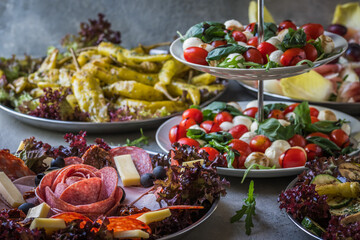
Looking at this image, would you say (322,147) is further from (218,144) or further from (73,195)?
(73,195)

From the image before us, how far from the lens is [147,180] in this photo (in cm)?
141

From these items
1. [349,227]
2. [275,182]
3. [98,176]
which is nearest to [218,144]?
[275,182]

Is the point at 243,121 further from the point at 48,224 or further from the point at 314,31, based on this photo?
the point at 48,224

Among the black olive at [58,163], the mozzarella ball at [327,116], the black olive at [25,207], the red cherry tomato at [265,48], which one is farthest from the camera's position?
the mozzarella ball at [327,116]

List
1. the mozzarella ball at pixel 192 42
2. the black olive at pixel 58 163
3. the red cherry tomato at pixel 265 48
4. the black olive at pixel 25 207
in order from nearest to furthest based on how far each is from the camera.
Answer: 1. the black olive at pixel 25 207
2. the black olive at pixel 58 163
3. the red cherry tomato at pixel 265 48
4. the mozzarella ball at pixel 192 42

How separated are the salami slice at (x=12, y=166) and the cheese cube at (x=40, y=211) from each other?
0.28 meters

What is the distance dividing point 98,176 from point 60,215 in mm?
218

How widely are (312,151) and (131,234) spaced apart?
803 mm

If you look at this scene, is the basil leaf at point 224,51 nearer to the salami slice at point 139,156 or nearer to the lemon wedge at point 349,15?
the salami slice at point 139,156

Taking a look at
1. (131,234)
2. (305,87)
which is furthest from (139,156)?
(305,87)

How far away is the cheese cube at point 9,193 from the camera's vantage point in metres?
1.28

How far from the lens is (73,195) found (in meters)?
1.26

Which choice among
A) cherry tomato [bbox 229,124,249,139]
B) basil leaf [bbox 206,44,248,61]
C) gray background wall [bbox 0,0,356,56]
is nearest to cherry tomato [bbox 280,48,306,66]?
basil leaf [bbox 206,44,248,61]

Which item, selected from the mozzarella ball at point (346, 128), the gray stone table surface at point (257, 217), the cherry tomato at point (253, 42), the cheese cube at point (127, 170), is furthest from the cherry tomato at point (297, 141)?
the cheese cube at point (127, 170)
